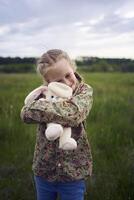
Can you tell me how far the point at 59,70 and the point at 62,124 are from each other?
31 centimetres

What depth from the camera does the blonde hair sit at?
8.71ft

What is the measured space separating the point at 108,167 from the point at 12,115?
3058 millimetres

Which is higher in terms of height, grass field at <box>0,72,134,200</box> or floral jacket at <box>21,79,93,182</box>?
floral jacket at <box>21,79,93,182</box>

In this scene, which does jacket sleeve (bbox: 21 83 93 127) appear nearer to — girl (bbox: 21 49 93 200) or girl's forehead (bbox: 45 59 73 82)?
girl (bbox: 21 49 93 200)

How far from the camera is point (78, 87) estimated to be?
→ 2.74 m

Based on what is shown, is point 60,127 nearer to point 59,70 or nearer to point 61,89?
point 61,89

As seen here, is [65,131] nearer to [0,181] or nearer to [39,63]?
[39,63]

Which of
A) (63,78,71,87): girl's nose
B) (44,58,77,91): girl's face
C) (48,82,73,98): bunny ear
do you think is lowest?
(48,82,73,98): bunny ear

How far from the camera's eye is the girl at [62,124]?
2609 mm

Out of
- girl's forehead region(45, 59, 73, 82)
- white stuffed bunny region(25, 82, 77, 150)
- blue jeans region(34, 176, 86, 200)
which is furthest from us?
blue jeans region(34, 176, 86, 200)

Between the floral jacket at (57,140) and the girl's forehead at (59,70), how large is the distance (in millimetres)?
136

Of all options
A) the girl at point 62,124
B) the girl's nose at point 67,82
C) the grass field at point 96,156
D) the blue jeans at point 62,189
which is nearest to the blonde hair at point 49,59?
the girl at point 62,124

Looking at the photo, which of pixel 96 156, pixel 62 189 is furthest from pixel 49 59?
→ pixel 96 156

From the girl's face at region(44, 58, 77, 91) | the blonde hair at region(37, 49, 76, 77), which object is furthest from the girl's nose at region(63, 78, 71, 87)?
the blonde hair at region(37, 49, 76, 77)
